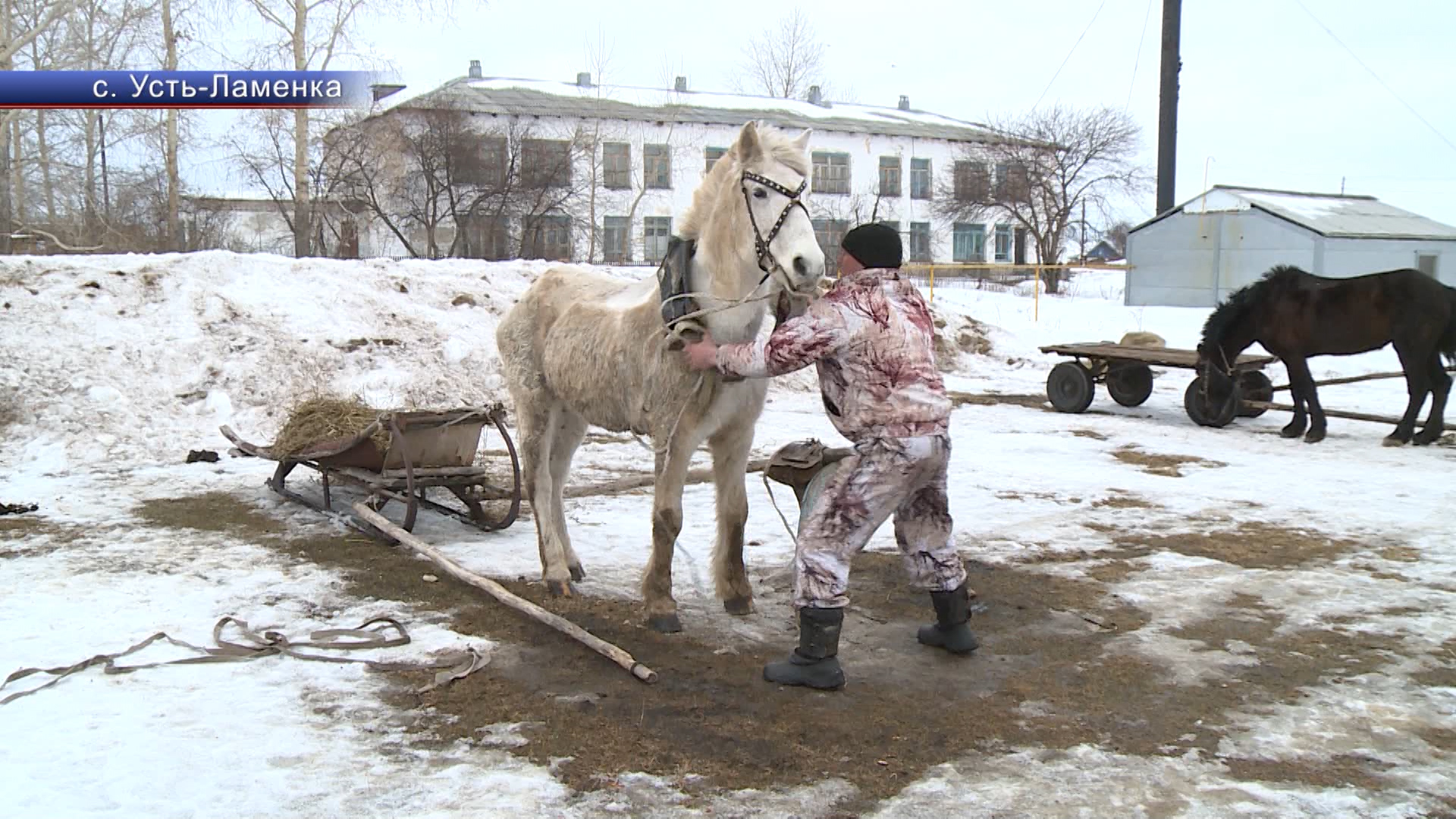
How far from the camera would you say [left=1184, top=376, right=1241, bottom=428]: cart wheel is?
12703 mm

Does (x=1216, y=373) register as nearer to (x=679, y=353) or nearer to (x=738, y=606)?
(x=738, y=606)

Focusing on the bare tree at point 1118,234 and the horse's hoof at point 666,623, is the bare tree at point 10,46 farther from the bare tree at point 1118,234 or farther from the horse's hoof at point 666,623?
the bare tree at point 1118,234

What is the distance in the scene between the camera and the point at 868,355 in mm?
4559

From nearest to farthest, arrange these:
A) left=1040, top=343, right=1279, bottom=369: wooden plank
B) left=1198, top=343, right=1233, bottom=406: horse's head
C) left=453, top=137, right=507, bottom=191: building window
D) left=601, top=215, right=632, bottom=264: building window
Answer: left=1198, top=343, right=1233, bottom=406: horse's head
left=1040, top=343, right=1279, bottom=369: wooden plank
left=453, top=137, right=507, bottom=191: building window
left=601, top=215, right=632, bottom=264: building window

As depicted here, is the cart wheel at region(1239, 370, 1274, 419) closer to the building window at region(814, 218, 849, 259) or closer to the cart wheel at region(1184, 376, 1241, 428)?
the cart wheel at region(1184, 376, 1241, 428)

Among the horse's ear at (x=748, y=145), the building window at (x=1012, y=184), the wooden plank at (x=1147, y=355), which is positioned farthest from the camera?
the building window at (x=1012, y=184)

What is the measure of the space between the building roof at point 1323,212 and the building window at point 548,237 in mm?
17092

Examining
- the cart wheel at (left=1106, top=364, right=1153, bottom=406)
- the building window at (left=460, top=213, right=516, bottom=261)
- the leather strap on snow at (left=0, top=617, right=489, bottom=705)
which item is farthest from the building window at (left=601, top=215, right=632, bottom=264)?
the leather strap on snow at (left=0, top=617, right=489, bottom=705)

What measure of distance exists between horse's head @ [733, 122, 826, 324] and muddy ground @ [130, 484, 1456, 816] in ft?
5.70

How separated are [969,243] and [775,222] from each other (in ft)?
160

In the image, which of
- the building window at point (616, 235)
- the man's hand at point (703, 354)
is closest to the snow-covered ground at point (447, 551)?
the man's hand at point (703, 354)

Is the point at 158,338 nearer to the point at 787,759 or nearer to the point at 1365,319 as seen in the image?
the point at 787,759

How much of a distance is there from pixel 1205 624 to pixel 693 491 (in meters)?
4.50

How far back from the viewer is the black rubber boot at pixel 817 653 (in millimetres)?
4586
